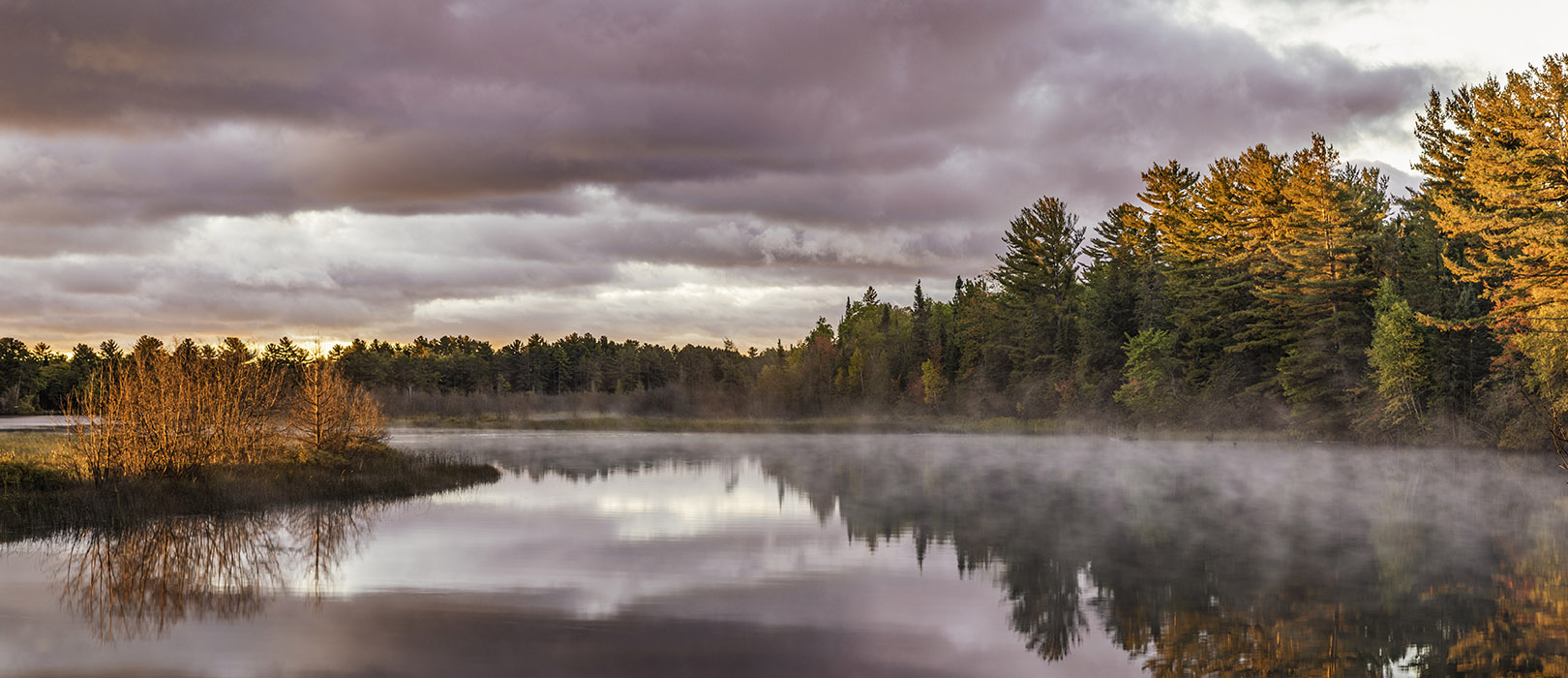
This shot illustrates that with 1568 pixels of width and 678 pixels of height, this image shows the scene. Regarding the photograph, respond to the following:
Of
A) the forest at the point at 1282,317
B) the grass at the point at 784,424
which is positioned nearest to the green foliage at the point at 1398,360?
the forest at the point at 1282,317

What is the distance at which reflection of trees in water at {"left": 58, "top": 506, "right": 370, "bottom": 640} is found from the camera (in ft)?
47.4

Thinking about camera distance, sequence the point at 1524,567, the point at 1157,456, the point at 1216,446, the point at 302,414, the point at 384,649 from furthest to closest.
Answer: the point at 1216,446 < the point at 1157,456 < the point at 302,414 < the point at 1524,567 < the point at 384,649

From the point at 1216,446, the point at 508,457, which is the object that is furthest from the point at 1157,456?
the point at 508,457

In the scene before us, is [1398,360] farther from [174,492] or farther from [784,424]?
[784,424]

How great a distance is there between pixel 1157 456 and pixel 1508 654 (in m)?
41.5

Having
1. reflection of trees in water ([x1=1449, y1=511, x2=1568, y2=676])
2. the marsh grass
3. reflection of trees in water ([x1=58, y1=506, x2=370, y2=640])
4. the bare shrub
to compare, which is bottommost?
reflection of trees in water ([x1=1449, y1=511, x2=1568, y2=676])

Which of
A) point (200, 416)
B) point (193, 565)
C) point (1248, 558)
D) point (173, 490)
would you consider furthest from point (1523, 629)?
point (200, 416)

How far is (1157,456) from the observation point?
52562 millimetres

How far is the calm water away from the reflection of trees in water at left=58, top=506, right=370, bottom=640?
96 mm

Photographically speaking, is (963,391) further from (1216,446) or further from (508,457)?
(508,457)

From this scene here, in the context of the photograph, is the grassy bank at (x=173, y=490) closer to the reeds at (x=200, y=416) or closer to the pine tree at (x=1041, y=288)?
the reeds at (x=200, y=416)

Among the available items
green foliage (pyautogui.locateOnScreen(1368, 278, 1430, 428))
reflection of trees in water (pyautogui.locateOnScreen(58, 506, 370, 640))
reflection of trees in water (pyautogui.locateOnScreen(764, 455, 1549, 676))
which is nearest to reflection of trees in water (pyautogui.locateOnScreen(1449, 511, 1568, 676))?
reflection of trees in water (pyautogui.locateOnScreen(764, 455, 1549, 676))

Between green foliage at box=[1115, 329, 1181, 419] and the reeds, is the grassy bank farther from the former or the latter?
green foliage at box=[1115, 329, 1181, 419]

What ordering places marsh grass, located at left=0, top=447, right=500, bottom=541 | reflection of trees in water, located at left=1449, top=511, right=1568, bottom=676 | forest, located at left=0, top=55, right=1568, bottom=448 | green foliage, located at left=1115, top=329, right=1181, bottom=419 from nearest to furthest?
reflection of trees in water, located at left=1449, top=511, right=1568, bottom=676
marsh grass, located at left=0, top=447, right=500, bottom=541
forest, located at left=0, top=55, right=1568, bottom=448
green foliage, located at left=1115, top=329, right=1181, bottom=419
